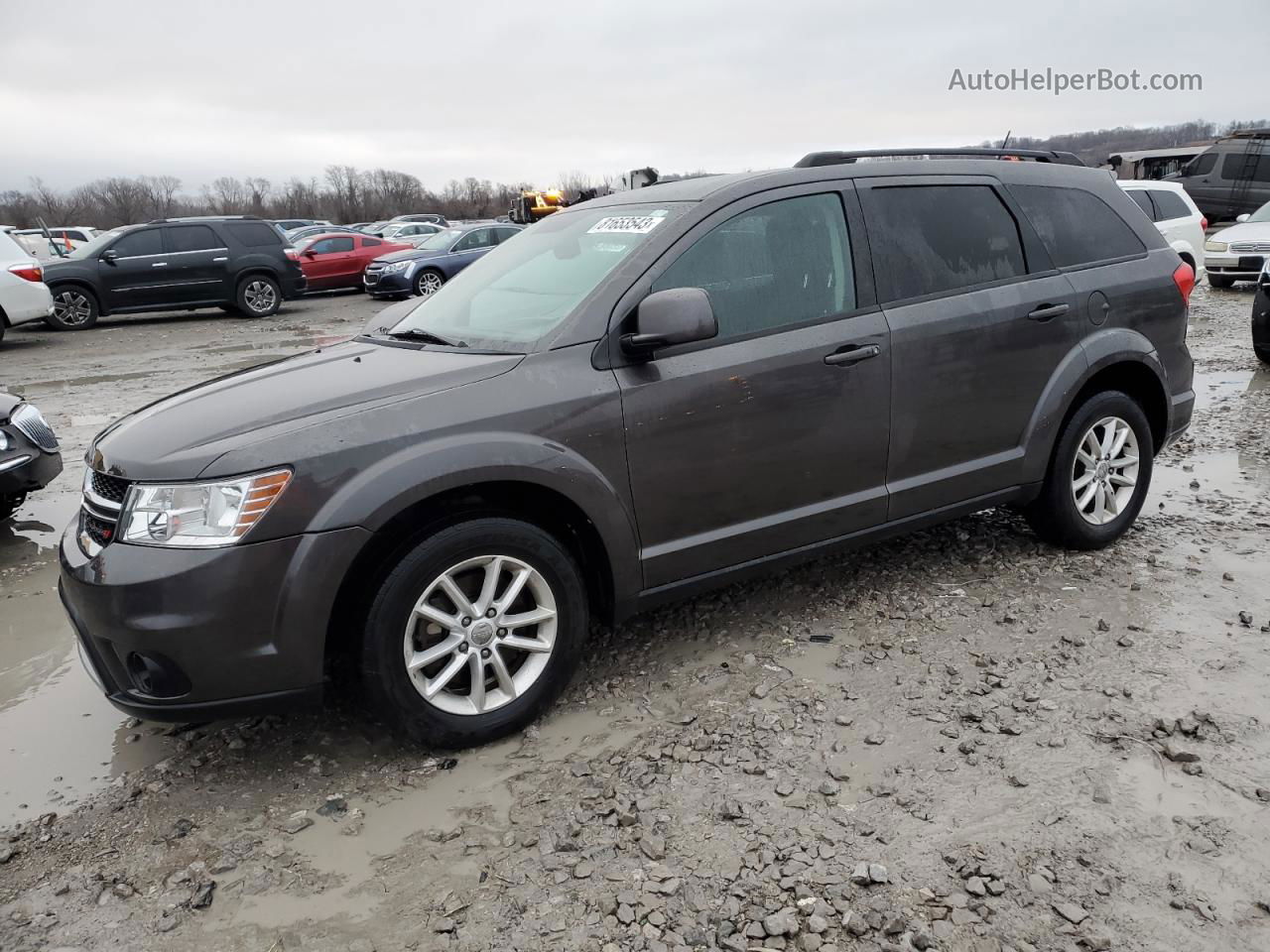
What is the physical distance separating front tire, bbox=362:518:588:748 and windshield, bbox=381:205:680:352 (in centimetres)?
73

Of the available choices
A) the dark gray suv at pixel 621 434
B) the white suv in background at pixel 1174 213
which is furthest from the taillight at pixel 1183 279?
the white suv in background at pixel 1174 213

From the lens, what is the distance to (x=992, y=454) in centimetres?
417

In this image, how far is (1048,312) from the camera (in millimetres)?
4191

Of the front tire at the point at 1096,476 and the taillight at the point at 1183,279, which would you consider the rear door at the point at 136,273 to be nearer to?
the front tire at the point at 1096,476

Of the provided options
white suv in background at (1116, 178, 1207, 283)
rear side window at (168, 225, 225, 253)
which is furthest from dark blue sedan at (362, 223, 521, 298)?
white suv in background at (1116, 178, 1207, 283)

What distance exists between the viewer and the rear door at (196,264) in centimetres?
1656

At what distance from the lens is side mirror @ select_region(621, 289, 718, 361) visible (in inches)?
125

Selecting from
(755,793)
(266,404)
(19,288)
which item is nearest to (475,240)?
(19,288)

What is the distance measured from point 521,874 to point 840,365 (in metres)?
2.12

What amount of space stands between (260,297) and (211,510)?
1604cm

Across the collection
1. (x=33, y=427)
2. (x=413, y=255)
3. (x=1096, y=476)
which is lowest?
(x=1096, y=476)

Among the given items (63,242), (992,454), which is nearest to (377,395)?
(992,454)

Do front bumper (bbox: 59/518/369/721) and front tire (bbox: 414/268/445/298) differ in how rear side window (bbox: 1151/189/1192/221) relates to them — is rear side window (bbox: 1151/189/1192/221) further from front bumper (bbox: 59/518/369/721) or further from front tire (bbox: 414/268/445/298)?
front bumper (bbox: 59/518/369/721)

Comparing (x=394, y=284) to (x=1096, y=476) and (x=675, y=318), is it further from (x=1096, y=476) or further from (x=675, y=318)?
(x=675, y=318)
